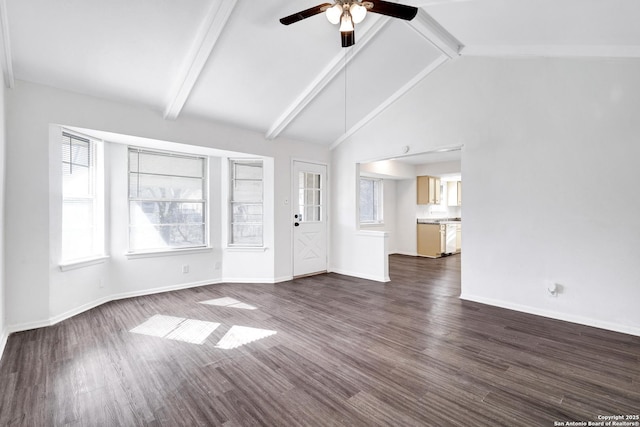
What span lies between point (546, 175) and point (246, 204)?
4350 mm

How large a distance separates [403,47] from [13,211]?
4778 millimetres

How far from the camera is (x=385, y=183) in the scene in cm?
838

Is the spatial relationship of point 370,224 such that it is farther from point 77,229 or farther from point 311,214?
point 77,229

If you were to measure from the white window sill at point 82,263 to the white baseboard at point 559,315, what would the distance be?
4.98 m

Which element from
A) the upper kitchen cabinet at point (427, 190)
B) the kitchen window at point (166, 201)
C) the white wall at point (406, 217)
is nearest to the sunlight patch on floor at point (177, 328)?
the kitchen window at point (166, 201)

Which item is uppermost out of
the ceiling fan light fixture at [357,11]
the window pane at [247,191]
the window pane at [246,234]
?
the ceiling fan light fixture at [357,11]

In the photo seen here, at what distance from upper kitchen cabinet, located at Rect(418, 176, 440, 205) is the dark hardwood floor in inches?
176

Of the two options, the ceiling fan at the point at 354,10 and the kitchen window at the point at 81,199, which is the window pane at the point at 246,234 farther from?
the ceiling fan at the point at 354,10

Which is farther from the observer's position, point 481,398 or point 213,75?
point 213,75

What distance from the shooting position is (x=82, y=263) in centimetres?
370

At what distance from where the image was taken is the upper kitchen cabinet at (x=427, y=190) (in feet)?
26.1

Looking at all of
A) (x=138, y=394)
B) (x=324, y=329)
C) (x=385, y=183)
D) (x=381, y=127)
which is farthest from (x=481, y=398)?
(x=385, y=183)

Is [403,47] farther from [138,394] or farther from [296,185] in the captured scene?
[138,394]

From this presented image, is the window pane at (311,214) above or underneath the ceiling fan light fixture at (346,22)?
underneath
